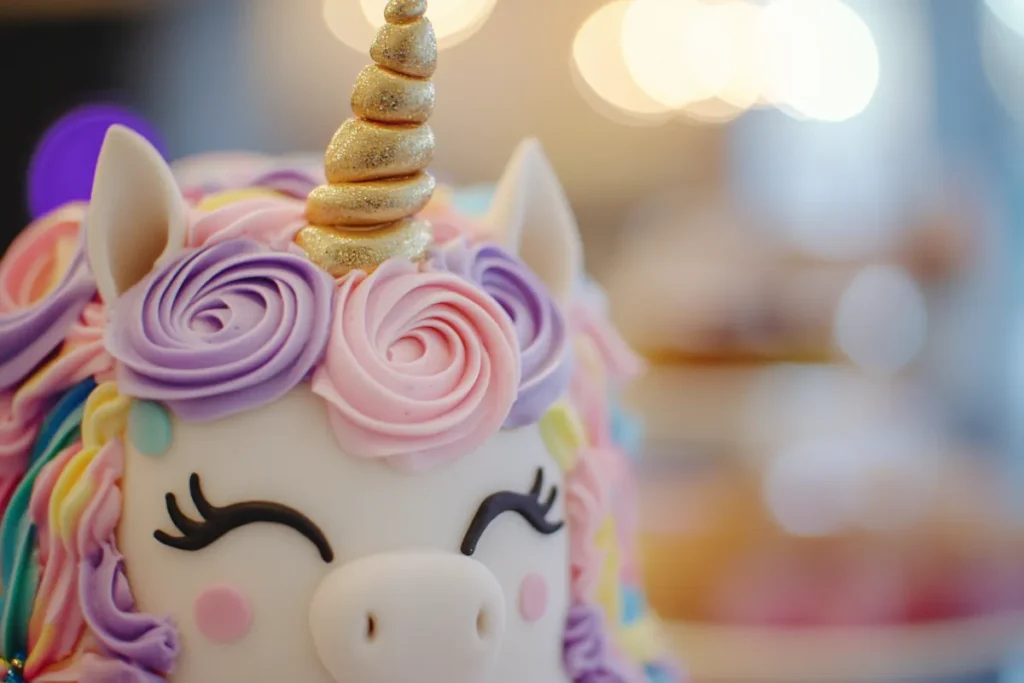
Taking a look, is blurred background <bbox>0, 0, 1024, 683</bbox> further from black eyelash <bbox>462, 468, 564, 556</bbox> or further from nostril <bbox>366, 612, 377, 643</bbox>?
nostril <bbox>366, 612, 377, 643</bbox>

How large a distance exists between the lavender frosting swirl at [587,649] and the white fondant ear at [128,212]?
1.55 feet

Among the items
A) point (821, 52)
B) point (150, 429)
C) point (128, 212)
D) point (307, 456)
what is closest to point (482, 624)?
point (307, 456)

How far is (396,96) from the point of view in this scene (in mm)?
879

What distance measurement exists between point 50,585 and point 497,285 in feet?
1.45

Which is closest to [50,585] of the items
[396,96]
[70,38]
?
[396,96]

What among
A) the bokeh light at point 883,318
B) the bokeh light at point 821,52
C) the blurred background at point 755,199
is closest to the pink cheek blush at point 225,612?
the blurred background at point 755,199

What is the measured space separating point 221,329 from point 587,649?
43cm

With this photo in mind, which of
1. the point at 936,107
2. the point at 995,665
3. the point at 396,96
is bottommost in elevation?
the point at 995,665

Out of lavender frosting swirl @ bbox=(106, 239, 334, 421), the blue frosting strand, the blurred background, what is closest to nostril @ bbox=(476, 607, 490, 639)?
lavender frosting swirl @ bbox=(106, 239, 334, 421)

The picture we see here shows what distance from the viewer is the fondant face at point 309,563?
82cm

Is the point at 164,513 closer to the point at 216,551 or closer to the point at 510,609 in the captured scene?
the point at 216,551

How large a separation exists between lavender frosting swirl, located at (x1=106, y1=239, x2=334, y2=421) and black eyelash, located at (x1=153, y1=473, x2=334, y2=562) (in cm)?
7

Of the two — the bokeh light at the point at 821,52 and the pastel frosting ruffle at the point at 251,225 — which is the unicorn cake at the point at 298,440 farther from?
the bokeh light at the point at 821,52

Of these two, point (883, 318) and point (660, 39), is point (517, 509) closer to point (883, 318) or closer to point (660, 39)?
point (660, 39)
